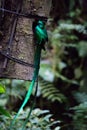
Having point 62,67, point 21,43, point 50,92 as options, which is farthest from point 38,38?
point 62,67

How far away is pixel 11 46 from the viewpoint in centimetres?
174

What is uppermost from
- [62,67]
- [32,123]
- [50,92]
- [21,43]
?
[21,43]

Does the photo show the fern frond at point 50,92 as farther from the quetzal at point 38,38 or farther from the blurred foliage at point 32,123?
the quetzal at point 38,38

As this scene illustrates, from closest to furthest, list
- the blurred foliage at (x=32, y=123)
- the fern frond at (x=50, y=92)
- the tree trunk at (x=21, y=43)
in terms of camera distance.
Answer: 1. the tree trunk at (x=21, y=43)
2. the blurred foliage at (x=32, y=123)
3. the fern frond at (x=50, y=92)

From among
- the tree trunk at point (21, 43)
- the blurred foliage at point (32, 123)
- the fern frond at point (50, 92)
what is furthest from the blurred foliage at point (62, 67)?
the tree trunk at point (21, 43)

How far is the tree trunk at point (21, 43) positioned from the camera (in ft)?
5.71

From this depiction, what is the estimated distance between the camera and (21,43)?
177cm

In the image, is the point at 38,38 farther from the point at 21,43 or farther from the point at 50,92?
the point at 50,92

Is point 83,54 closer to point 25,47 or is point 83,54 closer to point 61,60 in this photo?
point 61,60

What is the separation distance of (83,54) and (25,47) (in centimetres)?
255

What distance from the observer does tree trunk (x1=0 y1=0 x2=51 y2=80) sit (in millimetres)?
1740

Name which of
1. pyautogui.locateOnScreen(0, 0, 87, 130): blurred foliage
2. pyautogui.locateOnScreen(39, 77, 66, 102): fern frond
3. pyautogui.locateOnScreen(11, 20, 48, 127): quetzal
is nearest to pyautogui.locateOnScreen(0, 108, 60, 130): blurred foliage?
pyautogui.locateOnScreen(11, 20, 48, 127): quetzal

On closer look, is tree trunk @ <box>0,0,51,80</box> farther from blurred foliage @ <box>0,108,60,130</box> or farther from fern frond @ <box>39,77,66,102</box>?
fern frond @ <box>39,77,66,102</box>

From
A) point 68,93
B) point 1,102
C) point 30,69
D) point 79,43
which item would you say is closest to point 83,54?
point 79,43
